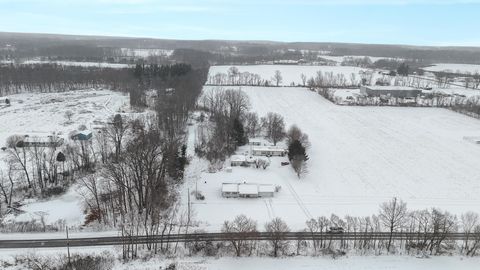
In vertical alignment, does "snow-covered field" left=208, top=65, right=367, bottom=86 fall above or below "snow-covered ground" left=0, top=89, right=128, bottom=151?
above

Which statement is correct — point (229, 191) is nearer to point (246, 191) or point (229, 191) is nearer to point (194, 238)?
point (246, 191)

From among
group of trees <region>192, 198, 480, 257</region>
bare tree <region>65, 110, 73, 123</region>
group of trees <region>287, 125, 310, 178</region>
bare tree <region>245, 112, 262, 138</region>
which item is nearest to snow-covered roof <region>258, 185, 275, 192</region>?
group of trees <region>287, 125, 310, 178</region>

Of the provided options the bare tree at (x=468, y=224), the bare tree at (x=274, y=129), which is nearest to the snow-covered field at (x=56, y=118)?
the bare tree at (x=274, y=129)

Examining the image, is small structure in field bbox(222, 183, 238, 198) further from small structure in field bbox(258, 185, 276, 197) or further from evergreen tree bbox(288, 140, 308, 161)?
evergreen tree bbox(288, 140, 308, 161)

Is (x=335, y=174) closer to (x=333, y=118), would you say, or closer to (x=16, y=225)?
(x=333, y=118)

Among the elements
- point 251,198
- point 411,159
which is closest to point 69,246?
point 251,198
